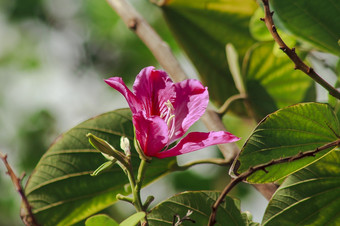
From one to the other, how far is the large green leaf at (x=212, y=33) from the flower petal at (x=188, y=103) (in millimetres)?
515

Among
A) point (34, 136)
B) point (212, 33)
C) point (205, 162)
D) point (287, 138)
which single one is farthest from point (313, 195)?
point (34, 136)

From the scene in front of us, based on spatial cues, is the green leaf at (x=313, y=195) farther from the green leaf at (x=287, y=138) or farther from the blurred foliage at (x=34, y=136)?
the blurred foliage at (x=34, y=136)

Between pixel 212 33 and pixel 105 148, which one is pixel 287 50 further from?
pixel 212 33

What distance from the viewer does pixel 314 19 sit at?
77 cm

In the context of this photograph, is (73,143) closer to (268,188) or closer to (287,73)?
(268,188)

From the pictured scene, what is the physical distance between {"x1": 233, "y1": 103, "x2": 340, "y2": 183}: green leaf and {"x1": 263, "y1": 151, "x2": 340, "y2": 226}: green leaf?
0.11 ft

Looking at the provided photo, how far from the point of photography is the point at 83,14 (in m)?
2.91

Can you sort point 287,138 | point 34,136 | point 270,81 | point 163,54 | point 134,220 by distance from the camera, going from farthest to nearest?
point 34,136 → point 270,81 → point 163,54 → point 287,138 → point 134,220

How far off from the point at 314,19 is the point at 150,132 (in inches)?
12.7

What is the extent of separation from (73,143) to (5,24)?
257 cm

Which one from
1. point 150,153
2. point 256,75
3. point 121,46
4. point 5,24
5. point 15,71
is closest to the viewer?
point 150,153

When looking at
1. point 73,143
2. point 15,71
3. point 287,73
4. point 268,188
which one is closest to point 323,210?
point 268,188

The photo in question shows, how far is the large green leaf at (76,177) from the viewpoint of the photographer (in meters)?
0.81

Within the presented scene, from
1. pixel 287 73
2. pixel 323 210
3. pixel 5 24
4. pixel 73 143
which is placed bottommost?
pixel 323 210
